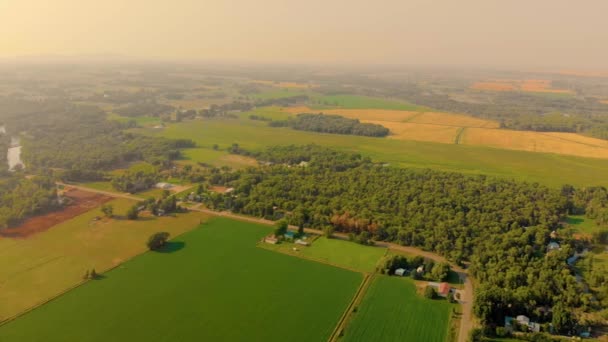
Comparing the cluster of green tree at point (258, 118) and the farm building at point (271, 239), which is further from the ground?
the cluster of green tree at point (258, 118)

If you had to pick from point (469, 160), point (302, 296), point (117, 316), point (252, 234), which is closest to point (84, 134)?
point (252, 234)

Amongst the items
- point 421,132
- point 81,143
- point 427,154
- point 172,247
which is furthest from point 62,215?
point 421,132

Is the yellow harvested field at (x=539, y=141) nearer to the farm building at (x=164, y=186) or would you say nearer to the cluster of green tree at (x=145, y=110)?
the farm building at (x=164, y=186)

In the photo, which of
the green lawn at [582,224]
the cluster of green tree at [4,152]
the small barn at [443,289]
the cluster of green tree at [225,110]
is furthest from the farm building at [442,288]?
the cluster of green tree at [225,110]

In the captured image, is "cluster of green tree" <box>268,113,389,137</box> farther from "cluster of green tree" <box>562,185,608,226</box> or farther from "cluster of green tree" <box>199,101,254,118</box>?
"cluster of green tree" <box>562,185,608,226</box>

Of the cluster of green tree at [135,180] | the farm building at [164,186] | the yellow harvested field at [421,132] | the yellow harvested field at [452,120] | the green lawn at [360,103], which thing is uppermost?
the green lawn at [360,103]

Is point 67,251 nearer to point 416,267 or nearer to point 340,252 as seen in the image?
point 340,252

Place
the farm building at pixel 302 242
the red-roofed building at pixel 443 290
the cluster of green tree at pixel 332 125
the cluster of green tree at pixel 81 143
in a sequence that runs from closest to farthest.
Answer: the red-roofed building at pixel 443 290 < the farm building at pixel 302 242 < the cluster of green tree at pixel 81 143 < the cluster of green tree at pixel 332 125
